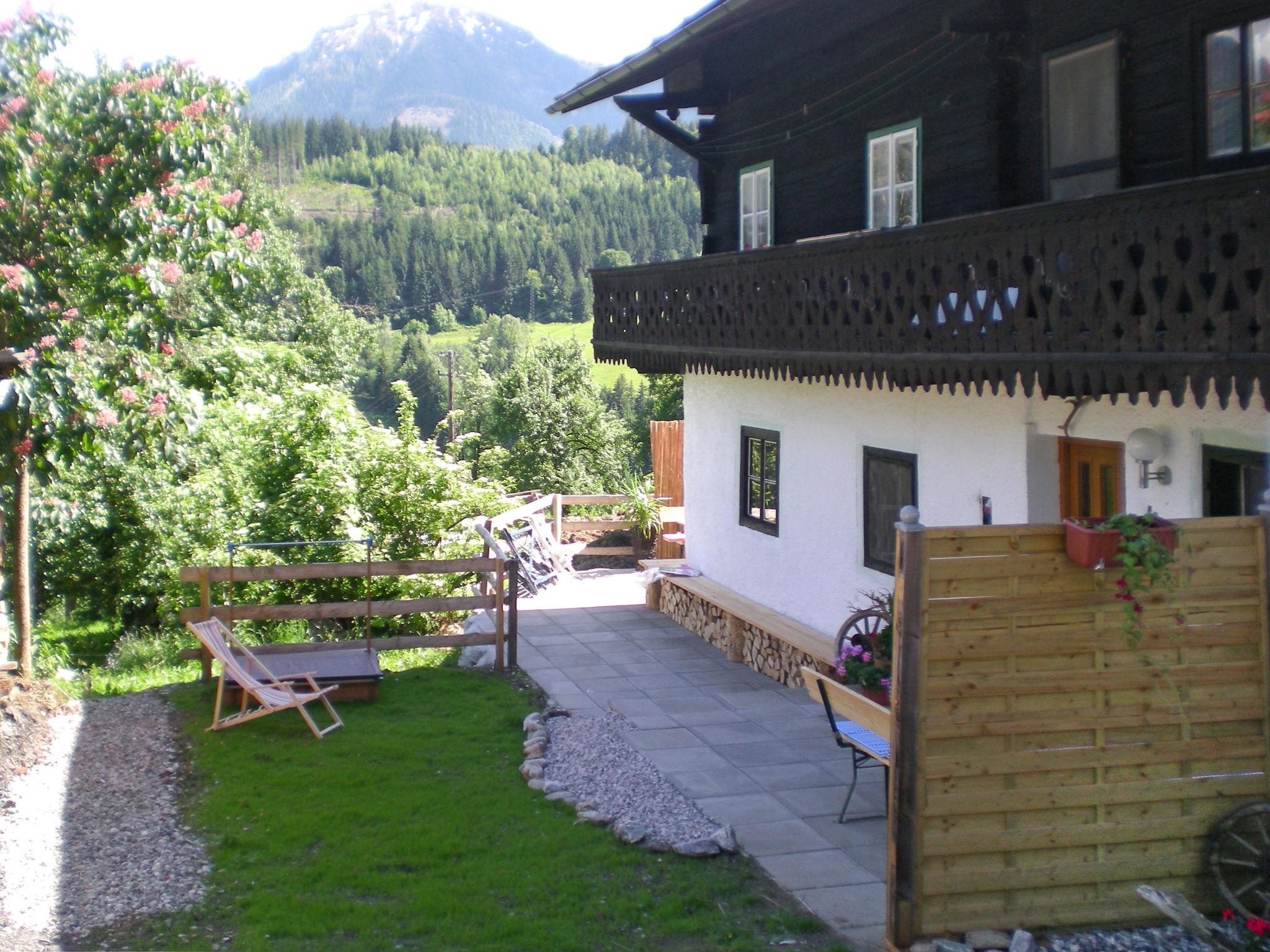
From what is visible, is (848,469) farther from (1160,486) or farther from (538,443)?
(538,443)

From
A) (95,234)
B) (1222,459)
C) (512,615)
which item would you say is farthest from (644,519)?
(1222,459)

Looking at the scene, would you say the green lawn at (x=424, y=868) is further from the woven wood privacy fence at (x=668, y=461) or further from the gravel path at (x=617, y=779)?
the woven wood privacy fence at (x=668, y=461)

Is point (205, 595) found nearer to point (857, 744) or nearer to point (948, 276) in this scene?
point (857, 744)

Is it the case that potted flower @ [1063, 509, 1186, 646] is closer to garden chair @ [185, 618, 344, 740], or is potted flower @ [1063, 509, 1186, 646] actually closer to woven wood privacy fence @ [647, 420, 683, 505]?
garden chair @ [185, 618, 344, 740]

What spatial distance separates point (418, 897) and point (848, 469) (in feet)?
19.5

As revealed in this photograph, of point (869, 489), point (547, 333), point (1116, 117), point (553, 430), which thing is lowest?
point (869, 489)

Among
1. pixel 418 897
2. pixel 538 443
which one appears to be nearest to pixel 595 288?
pixel 418 897

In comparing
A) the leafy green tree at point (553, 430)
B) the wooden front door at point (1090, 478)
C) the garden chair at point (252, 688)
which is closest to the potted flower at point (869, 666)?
the wooden front door at point (1090, 478)

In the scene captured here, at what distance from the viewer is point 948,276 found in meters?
7.61

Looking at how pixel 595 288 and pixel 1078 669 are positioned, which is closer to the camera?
pixel 1078 669

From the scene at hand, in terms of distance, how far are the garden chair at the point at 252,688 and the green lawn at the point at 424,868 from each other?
0.17 meters

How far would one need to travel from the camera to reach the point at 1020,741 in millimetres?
5113

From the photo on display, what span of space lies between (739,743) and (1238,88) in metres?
5.46

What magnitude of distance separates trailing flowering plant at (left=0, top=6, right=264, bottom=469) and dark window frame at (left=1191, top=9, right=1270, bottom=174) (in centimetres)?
688
